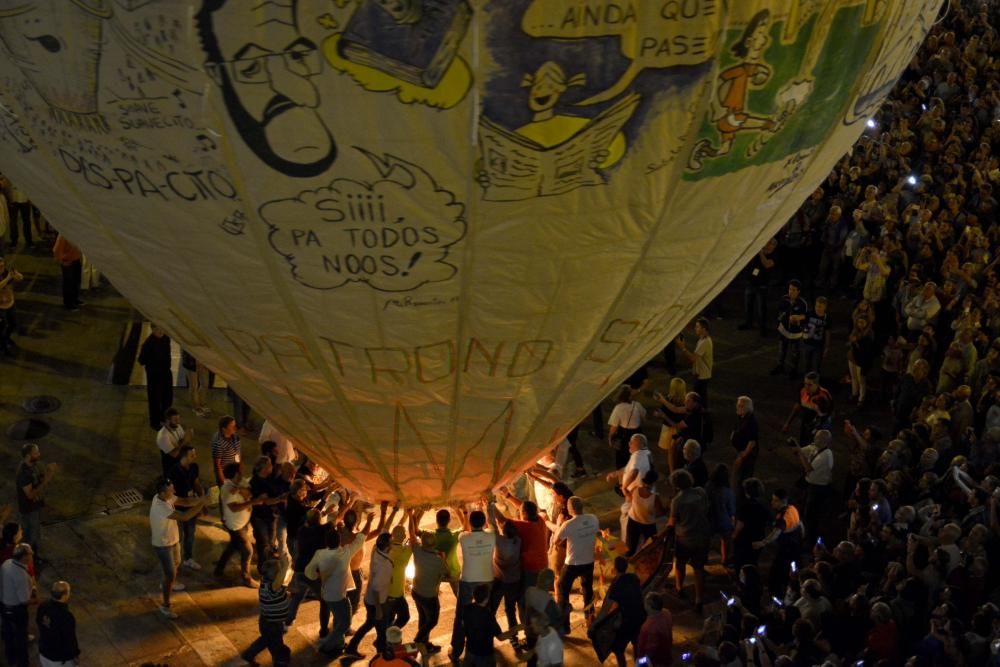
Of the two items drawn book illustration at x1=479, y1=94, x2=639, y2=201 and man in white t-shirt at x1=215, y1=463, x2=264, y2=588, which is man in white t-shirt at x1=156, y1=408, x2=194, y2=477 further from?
drawn book illustration at x1=479, y1=94, x2=639, y2=201

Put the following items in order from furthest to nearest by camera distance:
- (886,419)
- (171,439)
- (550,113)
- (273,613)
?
(886,419)
(171,439)
(273,613)
(550,113)

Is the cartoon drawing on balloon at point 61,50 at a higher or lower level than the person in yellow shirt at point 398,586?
higher

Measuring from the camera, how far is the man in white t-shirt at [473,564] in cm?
960

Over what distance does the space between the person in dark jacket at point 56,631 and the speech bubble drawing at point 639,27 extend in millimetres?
4226

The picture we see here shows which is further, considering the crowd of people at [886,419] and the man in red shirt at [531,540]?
the man in red shirt at [531,540]

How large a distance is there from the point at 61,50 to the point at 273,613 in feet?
12.0

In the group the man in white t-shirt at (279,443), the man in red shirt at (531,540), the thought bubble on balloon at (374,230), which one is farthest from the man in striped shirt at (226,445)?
the thought bubble on balloon at (374,230)

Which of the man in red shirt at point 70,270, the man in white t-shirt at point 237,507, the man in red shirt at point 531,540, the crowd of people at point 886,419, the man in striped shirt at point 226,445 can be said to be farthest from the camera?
the man in red shirt at point 70,270

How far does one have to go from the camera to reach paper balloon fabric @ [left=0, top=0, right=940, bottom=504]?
7.03 meters

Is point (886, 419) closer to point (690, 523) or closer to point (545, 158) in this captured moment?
point (690, 523)

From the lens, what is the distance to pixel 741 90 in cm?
759

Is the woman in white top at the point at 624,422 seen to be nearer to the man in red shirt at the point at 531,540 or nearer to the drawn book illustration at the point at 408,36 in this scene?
the man in red shirt at the point at 531,540

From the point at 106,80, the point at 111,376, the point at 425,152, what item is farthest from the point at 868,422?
the point at 106,80
